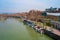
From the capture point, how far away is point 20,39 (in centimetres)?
642

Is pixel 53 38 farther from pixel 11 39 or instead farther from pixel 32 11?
pixel 32 11

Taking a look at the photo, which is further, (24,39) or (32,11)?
(32,11)

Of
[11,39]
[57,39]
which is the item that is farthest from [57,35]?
[11,39]

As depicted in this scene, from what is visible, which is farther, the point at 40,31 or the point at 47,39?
the point at 40,31

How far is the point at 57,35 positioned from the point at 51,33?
64 centimetres

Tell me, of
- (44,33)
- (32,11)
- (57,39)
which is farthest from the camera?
(32,11)

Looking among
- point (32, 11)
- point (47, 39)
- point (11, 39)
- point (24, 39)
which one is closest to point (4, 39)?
point (11, 39)

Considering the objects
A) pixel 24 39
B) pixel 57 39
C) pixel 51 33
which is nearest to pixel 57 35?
pixel 57 39

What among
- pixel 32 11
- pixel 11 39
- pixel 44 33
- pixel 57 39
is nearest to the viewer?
pixel 57 39

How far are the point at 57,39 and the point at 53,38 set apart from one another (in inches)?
15.2

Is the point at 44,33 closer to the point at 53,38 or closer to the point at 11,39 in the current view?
the point at 53,38

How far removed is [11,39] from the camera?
6.41 meters

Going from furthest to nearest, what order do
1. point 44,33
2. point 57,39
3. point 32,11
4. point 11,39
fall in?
point 32,11, point 44,33, point 11,39, point 57,39

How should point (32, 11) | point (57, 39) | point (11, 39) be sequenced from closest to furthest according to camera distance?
point (57, 39) → point (11, 39) → point (32, 11)
